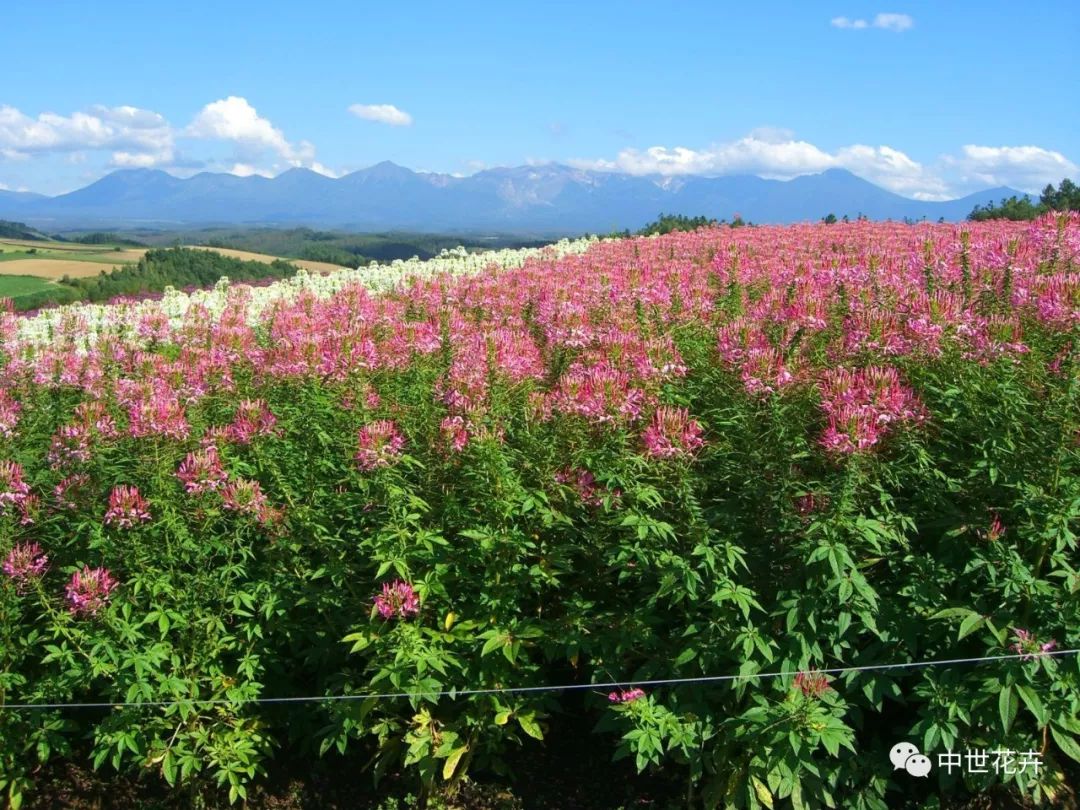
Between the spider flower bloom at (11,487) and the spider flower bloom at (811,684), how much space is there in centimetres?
409

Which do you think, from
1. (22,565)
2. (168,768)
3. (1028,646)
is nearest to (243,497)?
(22,565)

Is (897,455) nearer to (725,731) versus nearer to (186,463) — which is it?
(725,731)

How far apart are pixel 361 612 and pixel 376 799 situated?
1.20m

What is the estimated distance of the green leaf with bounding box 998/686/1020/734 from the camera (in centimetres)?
352

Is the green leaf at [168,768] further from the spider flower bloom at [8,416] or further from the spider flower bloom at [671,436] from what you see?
the spider flower bloom at [671,436]

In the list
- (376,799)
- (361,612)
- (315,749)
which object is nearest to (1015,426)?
(361,612)

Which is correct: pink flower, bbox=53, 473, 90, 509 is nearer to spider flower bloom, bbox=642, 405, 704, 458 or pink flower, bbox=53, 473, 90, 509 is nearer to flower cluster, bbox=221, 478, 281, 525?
flower cluster, bbox=221, 478, 281, 525

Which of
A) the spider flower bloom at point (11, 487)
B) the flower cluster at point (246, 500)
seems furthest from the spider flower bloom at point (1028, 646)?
the spider flower bloom at point (11, 487)

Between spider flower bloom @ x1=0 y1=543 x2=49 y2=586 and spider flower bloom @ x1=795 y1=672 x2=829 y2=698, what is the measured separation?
387 cm

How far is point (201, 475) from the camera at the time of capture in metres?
4.25

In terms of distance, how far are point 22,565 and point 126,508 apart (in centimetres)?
68

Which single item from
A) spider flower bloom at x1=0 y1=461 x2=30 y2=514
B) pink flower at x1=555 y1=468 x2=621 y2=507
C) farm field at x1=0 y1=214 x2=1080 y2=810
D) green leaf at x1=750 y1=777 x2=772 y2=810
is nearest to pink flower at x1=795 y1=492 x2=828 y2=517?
farm field at x1=0 y1=214 x2=1080 y2=810

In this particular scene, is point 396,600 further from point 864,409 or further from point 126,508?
point 864,409

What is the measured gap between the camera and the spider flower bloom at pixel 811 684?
12.1 feet
